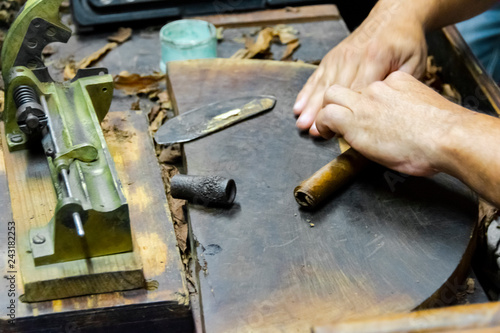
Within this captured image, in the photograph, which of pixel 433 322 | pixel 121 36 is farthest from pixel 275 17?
pixel 433 322

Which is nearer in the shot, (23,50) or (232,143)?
(23,50)

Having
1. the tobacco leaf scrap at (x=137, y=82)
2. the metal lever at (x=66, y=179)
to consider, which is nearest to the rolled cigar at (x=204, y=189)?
the metal lever at (x=66, y=179)

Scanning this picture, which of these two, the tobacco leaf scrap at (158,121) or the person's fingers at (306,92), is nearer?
the person's fingers at (306,92)

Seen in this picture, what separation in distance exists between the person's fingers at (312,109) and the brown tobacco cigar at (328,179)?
0.19 metres

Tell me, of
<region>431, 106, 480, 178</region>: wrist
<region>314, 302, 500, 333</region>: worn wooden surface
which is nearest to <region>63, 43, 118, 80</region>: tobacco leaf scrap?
<region>431, 106, 480, 178</region>: wrist

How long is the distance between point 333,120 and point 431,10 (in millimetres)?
544

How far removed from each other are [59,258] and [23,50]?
21.9 inches

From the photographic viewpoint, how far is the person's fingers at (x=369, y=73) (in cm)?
160

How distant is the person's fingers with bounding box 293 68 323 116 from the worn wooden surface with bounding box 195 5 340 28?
2.29 ft

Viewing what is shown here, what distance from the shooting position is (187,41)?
199 cm

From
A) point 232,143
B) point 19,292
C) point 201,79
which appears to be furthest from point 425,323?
point 201,79

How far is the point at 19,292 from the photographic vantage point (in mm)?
1082

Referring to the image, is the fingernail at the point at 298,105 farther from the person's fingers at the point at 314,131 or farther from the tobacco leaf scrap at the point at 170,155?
the tobacco leaf scrap at the point at 170,155

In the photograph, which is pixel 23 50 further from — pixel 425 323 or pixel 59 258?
pixel 425 323
